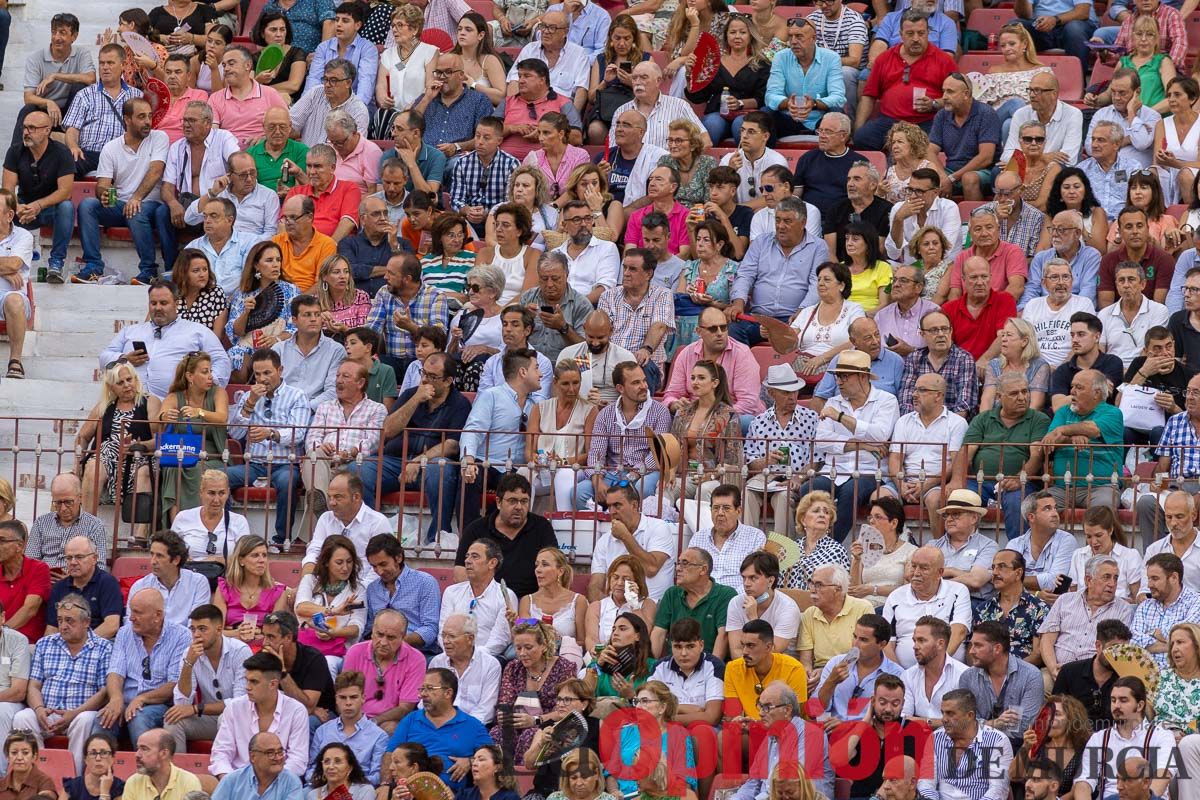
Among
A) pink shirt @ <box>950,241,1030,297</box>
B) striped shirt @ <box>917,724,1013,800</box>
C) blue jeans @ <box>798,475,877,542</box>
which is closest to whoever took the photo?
striped shirt @ <box>917,724,1013,800</box>

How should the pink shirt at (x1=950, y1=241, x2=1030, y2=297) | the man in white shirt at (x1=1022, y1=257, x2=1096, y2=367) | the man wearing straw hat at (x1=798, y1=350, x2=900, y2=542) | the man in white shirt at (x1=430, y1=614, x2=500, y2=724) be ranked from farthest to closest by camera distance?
the pink shirt at (x1=950, y1=241, x2=1030, y2=297)
the man in white shirt at (x1=1022, y1=257, x2=1096, y2=367)
the man wearing straw hat at (x1=798, y1=350, x2=900, y2=542)
the man in white shirt at (x1=430, y1=614, x2=500, y2=724)

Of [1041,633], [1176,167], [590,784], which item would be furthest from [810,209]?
[590,784]

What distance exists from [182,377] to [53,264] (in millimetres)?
2679

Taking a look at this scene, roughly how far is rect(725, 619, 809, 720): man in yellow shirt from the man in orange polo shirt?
5325 millimetres

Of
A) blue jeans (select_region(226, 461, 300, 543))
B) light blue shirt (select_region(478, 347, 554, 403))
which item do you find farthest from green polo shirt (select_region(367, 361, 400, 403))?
blue jeans (select_region(226, 461, 300, 543))

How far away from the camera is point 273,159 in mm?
19859

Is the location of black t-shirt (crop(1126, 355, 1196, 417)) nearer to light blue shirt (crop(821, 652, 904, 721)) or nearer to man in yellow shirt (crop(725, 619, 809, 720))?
light blue shirt (crop(821, 652, 904, 721))

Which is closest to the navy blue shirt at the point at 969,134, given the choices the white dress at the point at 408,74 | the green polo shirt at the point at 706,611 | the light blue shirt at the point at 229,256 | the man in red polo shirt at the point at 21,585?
the white dress at the point at 408,74

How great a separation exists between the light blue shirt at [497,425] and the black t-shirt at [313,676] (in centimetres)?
186

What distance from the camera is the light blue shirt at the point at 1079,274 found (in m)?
18.1

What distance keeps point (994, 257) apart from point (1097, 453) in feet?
8.86

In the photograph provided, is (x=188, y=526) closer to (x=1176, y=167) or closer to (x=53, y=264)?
(x=53, y=264)

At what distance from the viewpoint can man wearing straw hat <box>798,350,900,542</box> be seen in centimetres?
1608

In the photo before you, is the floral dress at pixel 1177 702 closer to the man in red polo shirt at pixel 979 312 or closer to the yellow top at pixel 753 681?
the yellow top at pixel 753 681
